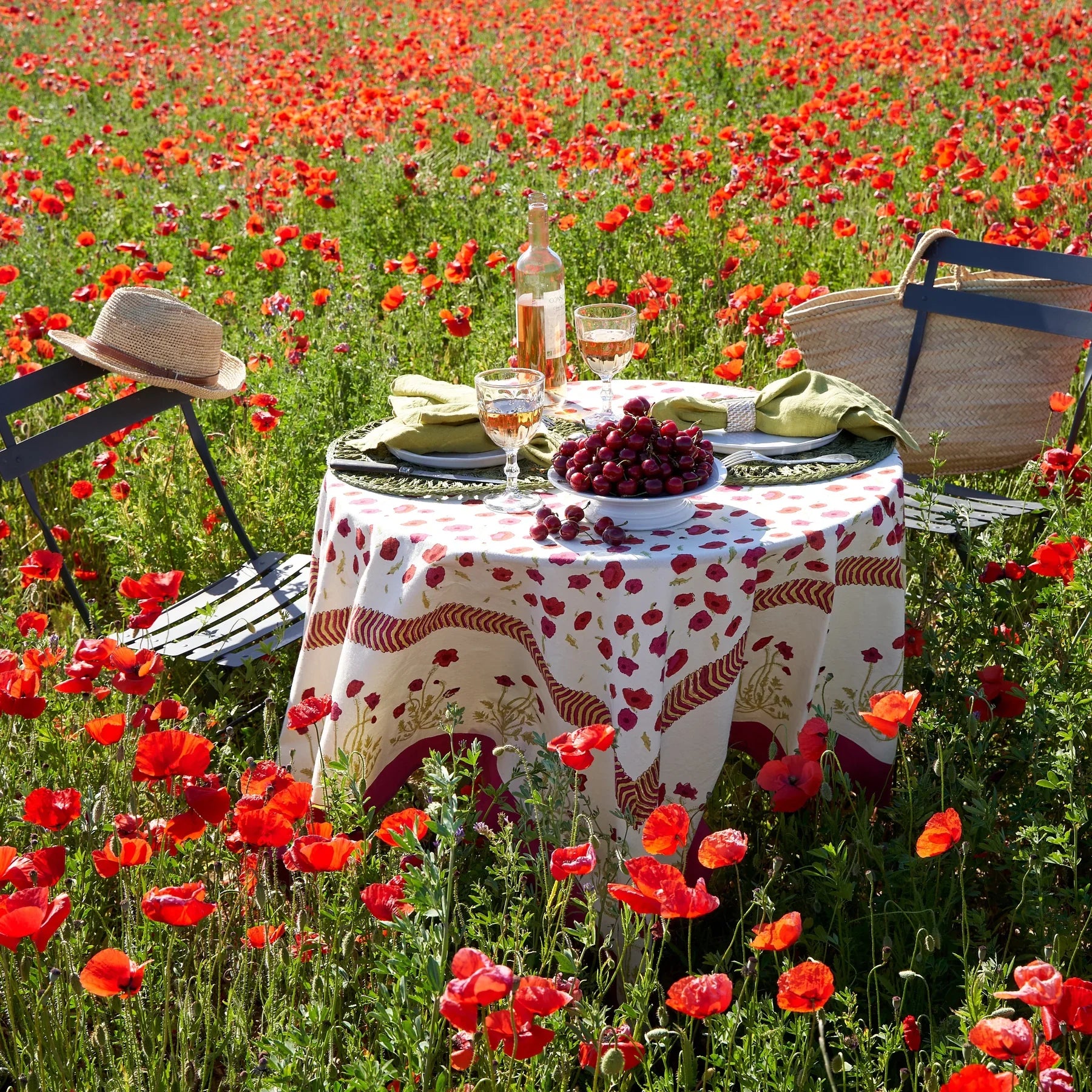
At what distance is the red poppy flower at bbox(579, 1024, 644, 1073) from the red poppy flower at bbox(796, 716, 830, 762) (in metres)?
0.56

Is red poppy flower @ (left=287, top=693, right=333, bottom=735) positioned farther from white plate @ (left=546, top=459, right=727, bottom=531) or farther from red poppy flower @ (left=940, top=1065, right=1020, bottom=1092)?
red poppy flower @ (left=940, top=1065, right=1020, bottom=1092)

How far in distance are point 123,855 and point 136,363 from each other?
159 cm

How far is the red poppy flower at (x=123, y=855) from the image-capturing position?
1577mm

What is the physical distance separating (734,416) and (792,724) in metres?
0.63

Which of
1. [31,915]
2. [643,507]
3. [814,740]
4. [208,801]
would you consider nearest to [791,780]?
[814,740]

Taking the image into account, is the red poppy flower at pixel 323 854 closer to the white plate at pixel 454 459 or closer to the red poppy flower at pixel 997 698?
the white plate at pixel 454 459

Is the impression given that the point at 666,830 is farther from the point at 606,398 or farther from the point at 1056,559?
the point at 606,398

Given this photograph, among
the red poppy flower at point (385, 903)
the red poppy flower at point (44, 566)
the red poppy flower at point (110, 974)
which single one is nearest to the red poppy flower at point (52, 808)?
the red poppy flower at point (110, 974)

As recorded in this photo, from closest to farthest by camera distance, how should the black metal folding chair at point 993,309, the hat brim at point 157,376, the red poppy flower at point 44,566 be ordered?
the red poppy flower at point 44,566 → the hat brim at point 157,376 → the black metal folding chair at point 993,309

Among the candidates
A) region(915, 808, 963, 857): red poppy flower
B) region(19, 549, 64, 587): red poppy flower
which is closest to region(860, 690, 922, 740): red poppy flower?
region(915, 808, 963, 857): red poppy flower

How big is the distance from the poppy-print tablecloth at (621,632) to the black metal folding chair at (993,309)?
0.91m

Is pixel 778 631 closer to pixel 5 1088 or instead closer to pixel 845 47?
pixel 5 1088

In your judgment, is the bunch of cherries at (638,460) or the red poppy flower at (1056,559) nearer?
the bunch of cherries at (638,460)

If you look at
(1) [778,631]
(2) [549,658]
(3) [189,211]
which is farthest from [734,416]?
(3) [189,211]
